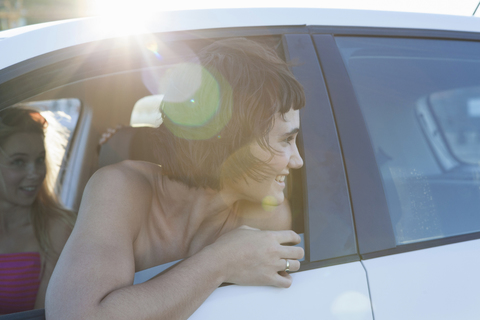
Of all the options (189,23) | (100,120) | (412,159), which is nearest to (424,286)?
(412,159)

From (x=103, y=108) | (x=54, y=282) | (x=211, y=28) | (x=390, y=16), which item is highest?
(x=103, y=108)

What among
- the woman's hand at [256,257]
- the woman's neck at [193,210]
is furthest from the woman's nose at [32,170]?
the woman's hand at [256,257]

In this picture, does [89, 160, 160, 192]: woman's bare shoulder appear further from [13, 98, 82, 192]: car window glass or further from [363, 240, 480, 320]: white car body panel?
[13, 98, 82, 192]: car window glass

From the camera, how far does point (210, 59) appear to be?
47.1 inches

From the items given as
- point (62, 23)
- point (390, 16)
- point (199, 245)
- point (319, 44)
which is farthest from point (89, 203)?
point (390, 16)

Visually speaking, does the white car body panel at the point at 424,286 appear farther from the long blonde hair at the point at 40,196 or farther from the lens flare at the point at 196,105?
the long blonde hair at the point at 40,196

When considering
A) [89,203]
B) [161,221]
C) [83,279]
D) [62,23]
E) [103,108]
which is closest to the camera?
[83,279]

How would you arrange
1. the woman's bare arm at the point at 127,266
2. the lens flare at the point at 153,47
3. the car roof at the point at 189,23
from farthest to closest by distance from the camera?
the lens flare at the point at 153,47 < the car roof at the point at 189,23 < the woman's bare arm at the point at 127,266

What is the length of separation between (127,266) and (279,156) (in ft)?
1.70

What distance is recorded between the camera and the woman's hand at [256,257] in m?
1.04

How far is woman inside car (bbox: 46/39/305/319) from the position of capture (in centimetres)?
92

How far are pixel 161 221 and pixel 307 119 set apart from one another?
57 centimetres

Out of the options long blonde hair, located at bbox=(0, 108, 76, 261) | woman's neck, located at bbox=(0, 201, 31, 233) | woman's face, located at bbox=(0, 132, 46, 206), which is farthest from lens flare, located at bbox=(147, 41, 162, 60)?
woman's neck, located at bbox=(0, 201, 31, 233)

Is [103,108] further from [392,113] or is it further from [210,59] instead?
[392,113]
